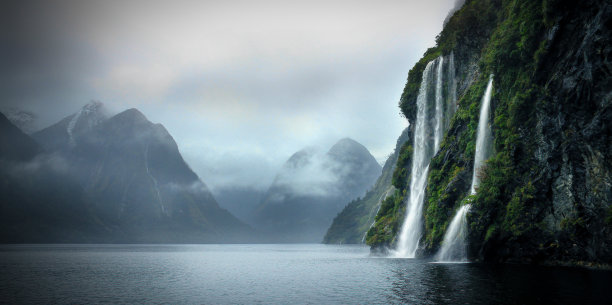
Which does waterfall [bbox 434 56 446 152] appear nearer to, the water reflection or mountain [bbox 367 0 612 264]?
mountain [bbox 367 0 612 264]

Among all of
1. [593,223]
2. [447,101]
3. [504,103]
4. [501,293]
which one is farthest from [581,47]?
[447,101]

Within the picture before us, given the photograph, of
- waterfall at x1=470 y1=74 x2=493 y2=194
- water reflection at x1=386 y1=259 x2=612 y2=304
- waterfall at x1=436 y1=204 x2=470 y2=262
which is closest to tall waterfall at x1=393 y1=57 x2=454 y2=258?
waterfall at x1=436 y1=204 x2=470 y2=262

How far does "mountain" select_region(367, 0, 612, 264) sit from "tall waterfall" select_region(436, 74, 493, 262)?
864 millimetres

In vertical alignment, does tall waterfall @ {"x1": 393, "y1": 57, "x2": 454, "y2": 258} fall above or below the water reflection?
above

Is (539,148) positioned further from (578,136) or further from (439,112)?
(439,112)

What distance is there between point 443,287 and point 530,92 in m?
25.8

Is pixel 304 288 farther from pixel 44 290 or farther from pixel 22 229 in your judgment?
pixel 22 229

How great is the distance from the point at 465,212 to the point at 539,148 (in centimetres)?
1076

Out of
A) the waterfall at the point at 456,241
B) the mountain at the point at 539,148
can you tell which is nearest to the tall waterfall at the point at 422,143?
the mountain at the point at 539,148

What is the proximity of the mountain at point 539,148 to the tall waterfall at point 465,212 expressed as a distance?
864 mm

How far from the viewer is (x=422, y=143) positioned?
69938 mm

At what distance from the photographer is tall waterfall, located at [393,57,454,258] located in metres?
62.2

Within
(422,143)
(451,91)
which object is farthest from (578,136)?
(422,143)

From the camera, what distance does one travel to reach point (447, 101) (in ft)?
212
